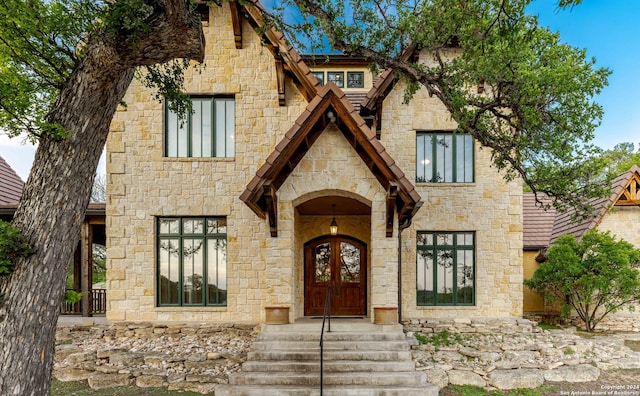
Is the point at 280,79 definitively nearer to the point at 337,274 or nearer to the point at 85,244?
the point at 337,274

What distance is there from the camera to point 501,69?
5938 mm

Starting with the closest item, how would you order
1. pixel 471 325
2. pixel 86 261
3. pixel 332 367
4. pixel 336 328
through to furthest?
pixel 332 367 < pixel 336 328 < pixel 471 325 < pixel 86 261

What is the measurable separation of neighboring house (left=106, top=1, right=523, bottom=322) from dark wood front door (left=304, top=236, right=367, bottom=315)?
0.03 metres

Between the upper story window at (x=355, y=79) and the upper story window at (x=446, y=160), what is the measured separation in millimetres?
3700

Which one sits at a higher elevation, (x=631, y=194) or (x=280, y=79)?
(x=280, y=79)

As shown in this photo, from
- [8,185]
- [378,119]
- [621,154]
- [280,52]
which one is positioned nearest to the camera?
[280,52]

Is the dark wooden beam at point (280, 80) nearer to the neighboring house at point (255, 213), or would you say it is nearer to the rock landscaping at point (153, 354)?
the neighboring house at point (255, 213)

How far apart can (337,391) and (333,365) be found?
507 mm

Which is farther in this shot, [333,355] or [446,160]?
[446,160]

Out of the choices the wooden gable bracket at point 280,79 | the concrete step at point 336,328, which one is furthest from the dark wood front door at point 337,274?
the wooden gable bracket at point 280,79

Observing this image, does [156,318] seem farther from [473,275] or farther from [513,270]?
[513,270]

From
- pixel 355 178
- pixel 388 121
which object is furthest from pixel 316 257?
pixel 388 121

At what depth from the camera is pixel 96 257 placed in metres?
24.7

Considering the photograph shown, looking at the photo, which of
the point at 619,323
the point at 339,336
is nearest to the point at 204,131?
the point at 339,336
